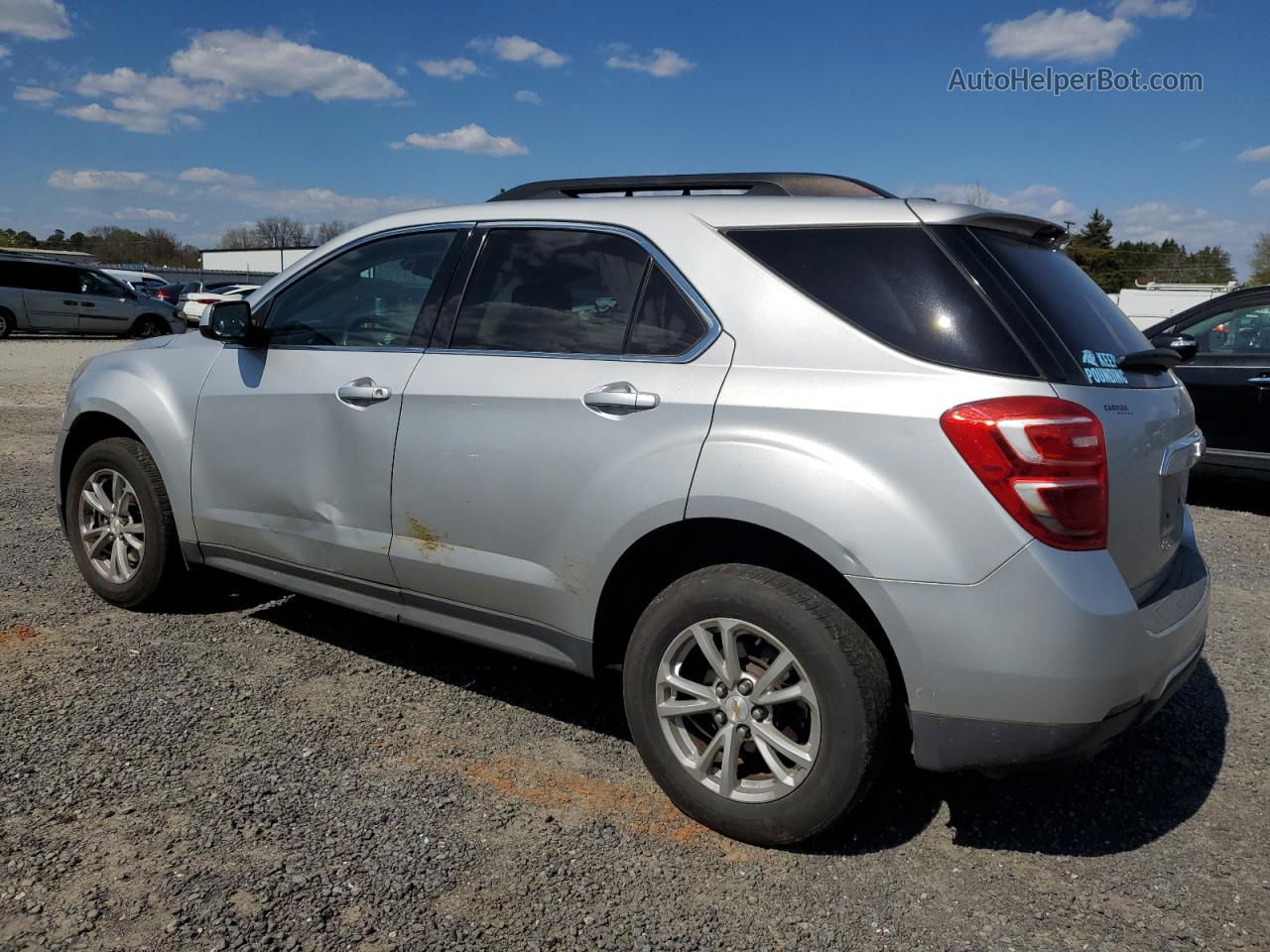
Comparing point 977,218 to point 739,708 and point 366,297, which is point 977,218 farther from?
point 366,297

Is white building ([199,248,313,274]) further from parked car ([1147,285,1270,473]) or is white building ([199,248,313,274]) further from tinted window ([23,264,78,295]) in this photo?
parked car ([1147,285,1270,473])

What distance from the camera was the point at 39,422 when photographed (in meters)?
10.7

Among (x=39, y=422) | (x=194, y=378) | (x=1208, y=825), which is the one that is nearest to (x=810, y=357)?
(x=1208, y=825)

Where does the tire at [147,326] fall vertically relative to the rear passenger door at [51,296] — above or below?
below

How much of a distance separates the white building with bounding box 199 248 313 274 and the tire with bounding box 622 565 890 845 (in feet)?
250

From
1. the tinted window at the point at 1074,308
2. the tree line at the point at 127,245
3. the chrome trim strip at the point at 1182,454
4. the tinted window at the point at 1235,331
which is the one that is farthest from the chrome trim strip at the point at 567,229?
the tree line at the point at 127,245

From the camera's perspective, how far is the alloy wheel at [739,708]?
2758 mm

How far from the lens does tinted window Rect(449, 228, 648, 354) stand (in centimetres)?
322

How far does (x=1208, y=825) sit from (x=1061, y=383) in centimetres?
160

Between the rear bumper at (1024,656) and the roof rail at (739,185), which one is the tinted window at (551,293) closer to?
the roof rail at (739,185)

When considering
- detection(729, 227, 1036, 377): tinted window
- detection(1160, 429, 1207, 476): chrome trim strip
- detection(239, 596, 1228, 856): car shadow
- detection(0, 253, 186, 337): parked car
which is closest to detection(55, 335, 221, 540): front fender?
detection(239, 596, 1228, 856): car shadow

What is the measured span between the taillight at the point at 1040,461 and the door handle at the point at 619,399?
0.88 m

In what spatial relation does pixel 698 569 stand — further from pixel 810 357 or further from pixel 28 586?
pixel 28 586

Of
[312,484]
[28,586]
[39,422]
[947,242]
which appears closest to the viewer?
[947,242]
